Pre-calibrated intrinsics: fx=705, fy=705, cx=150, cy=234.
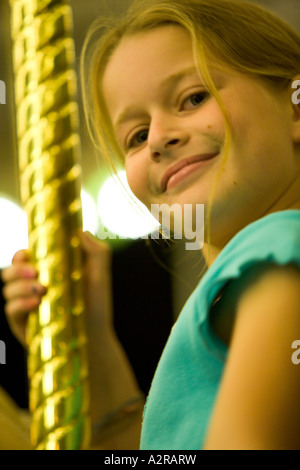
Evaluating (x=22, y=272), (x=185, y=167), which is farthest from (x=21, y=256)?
(x=185, y=167)

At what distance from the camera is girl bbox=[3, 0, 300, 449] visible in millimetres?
290

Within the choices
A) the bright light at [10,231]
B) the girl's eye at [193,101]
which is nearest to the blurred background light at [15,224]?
the bright light at [10,231]

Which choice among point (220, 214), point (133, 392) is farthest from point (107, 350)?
point (220, 214)

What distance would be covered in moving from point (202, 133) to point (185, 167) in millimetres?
22

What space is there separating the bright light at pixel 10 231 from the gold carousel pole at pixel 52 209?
50mm

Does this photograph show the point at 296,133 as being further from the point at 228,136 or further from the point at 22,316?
the point at 22,316

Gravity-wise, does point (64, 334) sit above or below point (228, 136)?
below

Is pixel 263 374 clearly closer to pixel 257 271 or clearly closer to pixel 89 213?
pixel 257 271

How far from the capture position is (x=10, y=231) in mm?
525

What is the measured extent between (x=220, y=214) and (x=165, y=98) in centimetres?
8

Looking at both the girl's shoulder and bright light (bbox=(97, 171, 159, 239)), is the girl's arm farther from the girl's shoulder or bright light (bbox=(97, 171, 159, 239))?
bright light (bbox=(97, 171, 159, 239))

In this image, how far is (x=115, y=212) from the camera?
1.58 feet

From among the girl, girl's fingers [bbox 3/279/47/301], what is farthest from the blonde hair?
girl's fingers [bbox 3/279/47/301]

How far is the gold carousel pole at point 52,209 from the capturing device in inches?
16.5
